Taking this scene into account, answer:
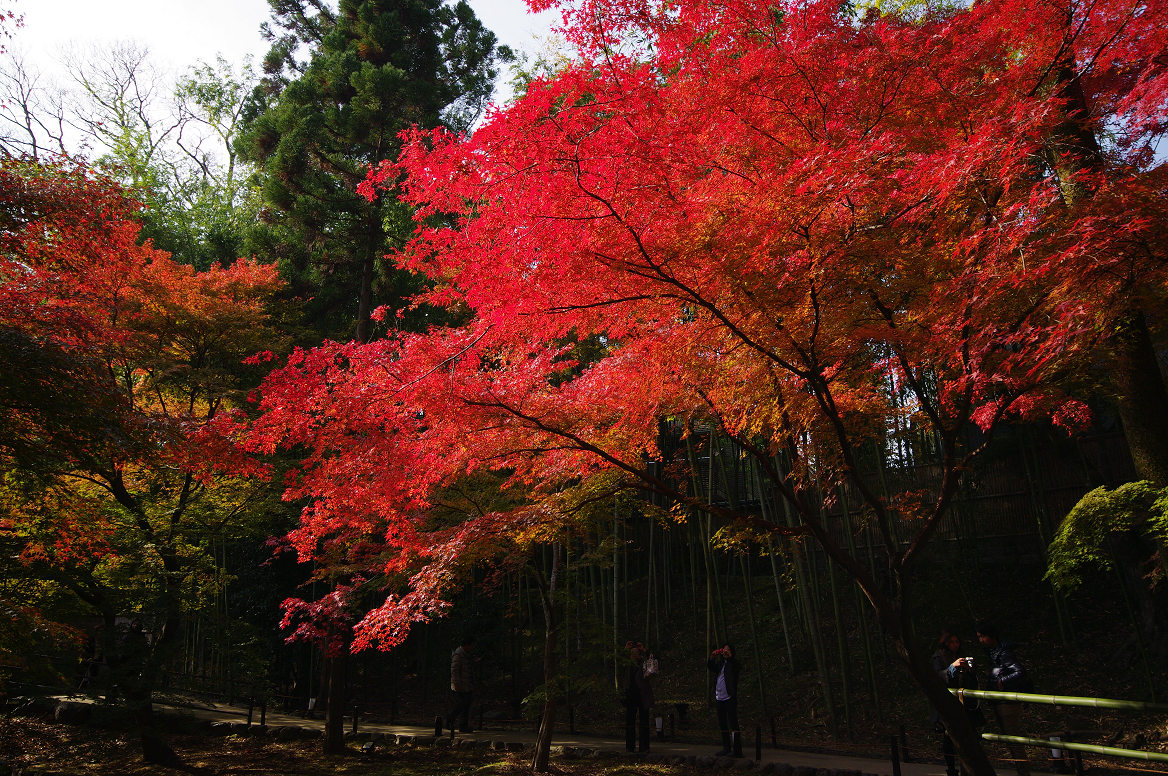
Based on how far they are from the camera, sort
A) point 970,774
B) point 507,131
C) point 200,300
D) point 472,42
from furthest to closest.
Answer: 1. point 472,42
2. point 200,300
3. point 970,774
4. point 507,131

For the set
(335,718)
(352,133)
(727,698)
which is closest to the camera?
(727,698)

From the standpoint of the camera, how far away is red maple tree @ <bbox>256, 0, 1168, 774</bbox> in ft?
12.8

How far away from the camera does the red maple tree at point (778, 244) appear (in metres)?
3.89

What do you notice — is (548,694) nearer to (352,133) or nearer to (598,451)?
(598,451)

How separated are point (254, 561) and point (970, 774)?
12.8 m

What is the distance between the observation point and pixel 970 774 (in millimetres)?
4324

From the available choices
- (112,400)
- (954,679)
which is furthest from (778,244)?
(112,400)

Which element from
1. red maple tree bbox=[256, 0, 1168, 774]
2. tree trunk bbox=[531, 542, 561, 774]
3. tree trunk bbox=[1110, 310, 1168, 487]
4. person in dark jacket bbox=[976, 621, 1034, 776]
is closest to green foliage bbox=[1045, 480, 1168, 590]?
tree trunk bbox=[1110, 310, 1168, 487]

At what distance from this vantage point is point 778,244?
3.88 meters

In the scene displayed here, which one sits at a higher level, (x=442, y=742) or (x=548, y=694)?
(x=548, y=694)

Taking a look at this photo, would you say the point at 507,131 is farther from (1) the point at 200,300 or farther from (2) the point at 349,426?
(1) the point at 200,300

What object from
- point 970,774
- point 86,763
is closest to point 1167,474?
point 970,774

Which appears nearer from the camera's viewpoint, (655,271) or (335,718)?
(655,271)

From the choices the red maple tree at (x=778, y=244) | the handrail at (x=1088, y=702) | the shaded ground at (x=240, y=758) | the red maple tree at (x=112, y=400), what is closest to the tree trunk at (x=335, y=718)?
the shaded ground at (x=240, y=758)
